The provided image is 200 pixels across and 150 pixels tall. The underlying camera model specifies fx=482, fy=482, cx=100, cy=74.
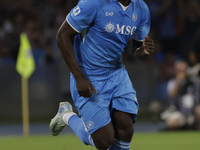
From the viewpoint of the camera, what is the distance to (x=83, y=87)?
183 inches

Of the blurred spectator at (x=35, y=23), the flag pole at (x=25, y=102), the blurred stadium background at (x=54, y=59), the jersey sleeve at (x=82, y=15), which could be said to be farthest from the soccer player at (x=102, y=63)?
the blurred spectator at (x=35, y=23)

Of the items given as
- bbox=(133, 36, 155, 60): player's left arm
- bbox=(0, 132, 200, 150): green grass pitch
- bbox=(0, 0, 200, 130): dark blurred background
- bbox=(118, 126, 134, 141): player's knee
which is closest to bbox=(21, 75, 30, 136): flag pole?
bbox=(0, 0, 200, 130): dark blurred background

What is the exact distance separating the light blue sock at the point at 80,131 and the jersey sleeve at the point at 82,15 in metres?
1.13

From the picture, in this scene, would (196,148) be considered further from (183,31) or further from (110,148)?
(183,31)

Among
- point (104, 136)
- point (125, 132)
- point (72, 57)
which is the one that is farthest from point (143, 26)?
point (104, 136)

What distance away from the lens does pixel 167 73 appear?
12.8 metres

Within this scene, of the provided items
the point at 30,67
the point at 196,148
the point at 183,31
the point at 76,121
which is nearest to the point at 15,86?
the point at 30,67

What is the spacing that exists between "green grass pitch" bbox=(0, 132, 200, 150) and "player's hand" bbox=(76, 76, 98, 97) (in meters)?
3.32

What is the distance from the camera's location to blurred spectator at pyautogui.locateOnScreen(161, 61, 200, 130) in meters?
10.2

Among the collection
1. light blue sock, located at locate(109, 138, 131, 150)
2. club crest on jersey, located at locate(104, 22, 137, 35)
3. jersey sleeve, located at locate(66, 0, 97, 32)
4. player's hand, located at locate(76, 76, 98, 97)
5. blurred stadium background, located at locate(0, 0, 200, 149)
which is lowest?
blurred stadium background, located at locate(0, 0, 200, 149)

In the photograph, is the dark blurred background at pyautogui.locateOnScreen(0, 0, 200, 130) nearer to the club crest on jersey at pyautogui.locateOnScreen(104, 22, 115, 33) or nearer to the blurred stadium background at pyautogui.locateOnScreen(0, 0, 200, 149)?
the blurred stadium background at pyautogui.locateOnScreen(0, 0, 200, 149)

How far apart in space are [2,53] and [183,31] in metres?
5.28

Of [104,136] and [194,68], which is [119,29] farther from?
[194,68]

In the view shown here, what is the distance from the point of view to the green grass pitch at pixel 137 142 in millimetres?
7973
